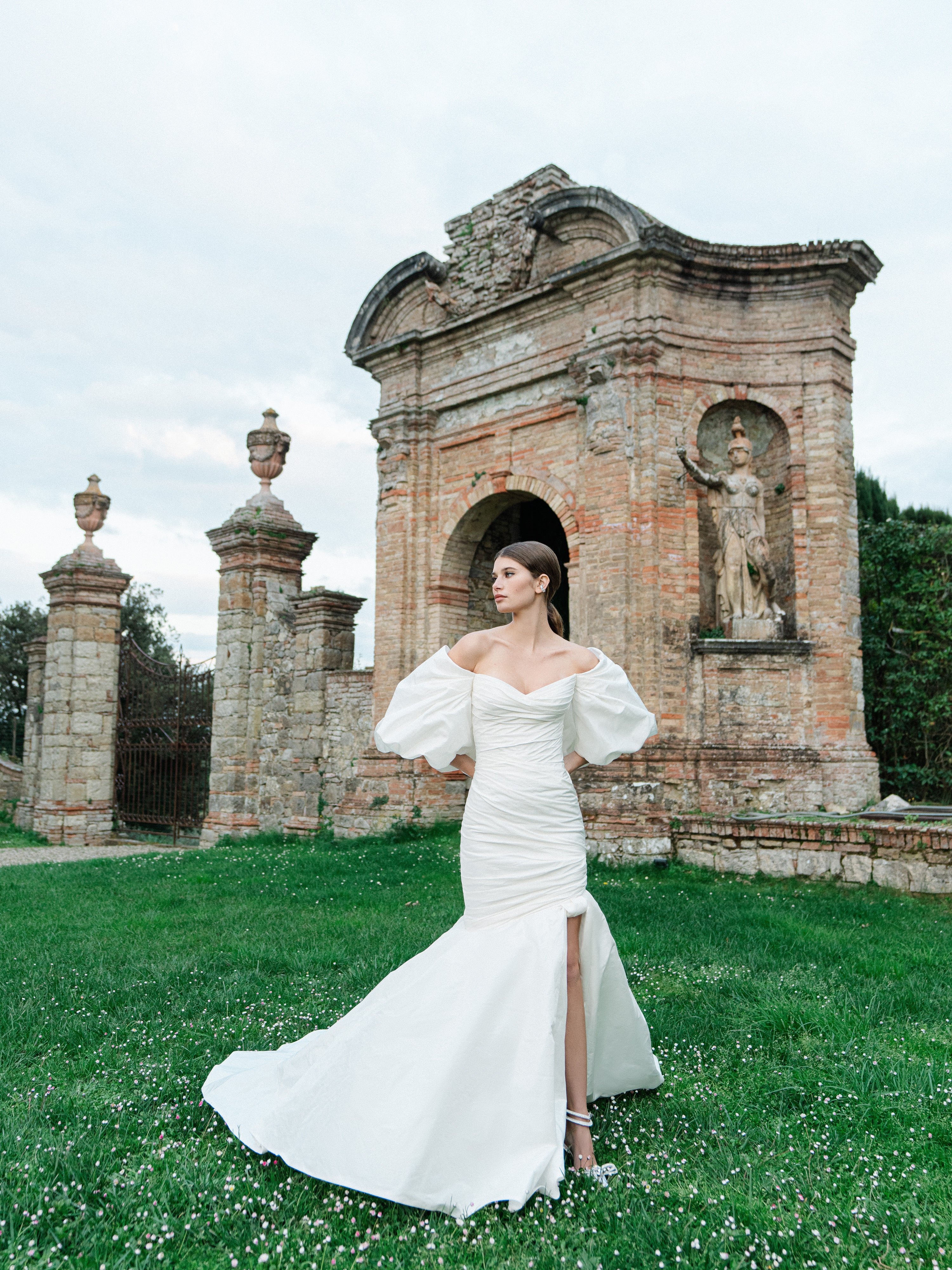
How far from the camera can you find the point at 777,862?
8.30 m

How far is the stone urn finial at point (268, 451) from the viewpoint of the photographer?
13.6 meters

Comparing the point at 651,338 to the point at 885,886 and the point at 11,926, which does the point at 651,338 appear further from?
the point at 11,926

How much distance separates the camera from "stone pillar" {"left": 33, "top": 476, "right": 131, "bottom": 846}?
47.2 feet

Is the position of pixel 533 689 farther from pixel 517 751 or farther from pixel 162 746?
pixel 162 746

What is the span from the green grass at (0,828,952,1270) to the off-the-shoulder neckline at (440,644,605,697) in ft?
5.01

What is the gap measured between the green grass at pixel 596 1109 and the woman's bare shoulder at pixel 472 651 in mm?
1684

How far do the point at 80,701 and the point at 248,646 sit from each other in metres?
3.31

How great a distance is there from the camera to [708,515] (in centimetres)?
1046

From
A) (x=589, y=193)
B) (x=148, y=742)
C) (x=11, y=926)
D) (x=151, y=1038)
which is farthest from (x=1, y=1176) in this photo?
(x=148, y=742)

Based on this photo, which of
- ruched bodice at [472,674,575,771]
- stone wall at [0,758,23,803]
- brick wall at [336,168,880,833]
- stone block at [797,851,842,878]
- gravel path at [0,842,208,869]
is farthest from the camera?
stone wall at [0,758,23,803]

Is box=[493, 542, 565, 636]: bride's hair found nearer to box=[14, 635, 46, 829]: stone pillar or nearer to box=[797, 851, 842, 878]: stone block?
box=[797, 851, 842, 878]: stone block

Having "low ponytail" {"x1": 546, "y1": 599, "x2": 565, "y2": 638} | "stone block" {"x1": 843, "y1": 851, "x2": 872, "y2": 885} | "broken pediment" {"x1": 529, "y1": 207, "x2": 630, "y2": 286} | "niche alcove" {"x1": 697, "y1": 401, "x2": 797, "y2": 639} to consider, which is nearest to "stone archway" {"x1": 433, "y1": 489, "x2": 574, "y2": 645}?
"niche alcove" {"x1": 697, "y1": 401, "x2": 797, "y2": 639}

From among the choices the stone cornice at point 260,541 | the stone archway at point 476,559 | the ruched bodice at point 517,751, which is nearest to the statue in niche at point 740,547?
the stone archway at point 476,559

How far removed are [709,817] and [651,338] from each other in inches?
200
